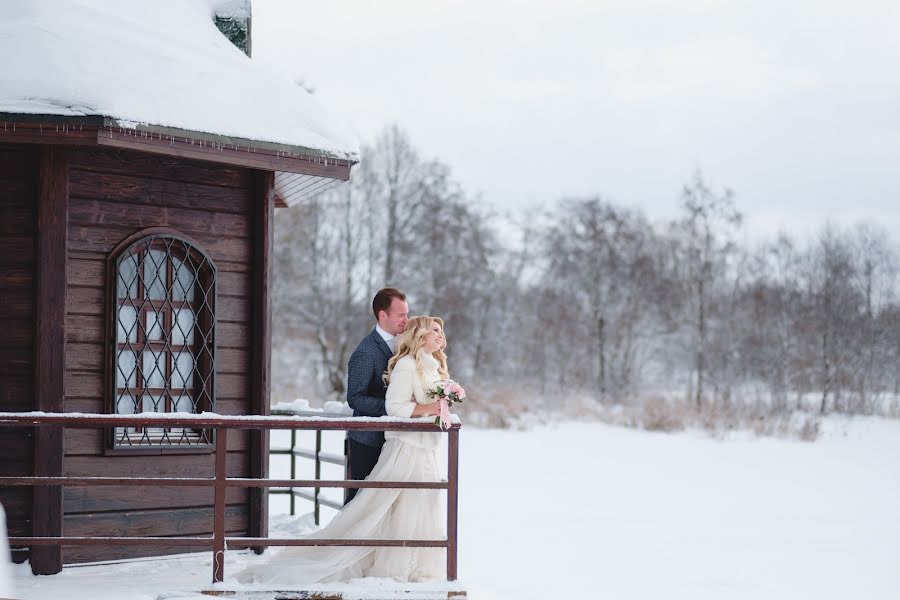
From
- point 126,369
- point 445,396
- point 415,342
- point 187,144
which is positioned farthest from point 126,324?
point 445,396

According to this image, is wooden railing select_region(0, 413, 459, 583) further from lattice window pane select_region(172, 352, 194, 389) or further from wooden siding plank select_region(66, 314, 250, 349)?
lattice window pane select_region(172, 352, 194, 389)

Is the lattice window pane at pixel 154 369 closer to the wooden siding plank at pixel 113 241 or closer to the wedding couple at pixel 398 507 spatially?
the wooden siding plank at pixel 113 241

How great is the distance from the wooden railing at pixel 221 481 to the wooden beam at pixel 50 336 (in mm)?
715

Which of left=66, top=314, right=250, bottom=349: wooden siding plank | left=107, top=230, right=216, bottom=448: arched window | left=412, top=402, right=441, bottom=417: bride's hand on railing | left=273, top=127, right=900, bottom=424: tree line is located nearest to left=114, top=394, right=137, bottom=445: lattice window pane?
left=107, top=230, right=216, bottom=448: arched window

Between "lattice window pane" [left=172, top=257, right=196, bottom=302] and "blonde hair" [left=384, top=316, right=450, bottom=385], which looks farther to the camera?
"lattice window pane" [left=172, top=257, right=196, bottom=302]

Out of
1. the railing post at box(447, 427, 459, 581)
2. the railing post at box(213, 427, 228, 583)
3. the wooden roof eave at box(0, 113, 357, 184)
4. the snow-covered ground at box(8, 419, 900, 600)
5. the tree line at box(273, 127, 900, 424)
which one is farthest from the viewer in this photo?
the tree line at box(273, 127, 900, 424)

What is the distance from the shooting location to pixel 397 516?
675cm

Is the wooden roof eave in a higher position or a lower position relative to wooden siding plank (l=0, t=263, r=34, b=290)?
higher

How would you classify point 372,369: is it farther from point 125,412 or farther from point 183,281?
point 125,412

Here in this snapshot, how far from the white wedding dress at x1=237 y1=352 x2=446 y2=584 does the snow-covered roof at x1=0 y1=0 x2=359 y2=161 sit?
202 cm

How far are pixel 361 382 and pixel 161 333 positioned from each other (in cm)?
172

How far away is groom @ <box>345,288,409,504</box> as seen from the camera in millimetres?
6969

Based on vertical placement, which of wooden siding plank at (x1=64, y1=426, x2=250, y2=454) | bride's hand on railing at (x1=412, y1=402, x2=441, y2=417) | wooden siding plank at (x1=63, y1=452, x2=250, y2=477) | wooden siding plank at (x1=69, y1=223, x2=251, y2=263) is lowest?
wooden siding plank at (x1=63, y1=452, x2=250, y2=477)

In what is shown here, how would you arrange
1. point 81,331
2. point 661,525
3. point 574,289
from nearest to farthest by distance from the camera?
point 81,331, point 661,525, point 574,289
